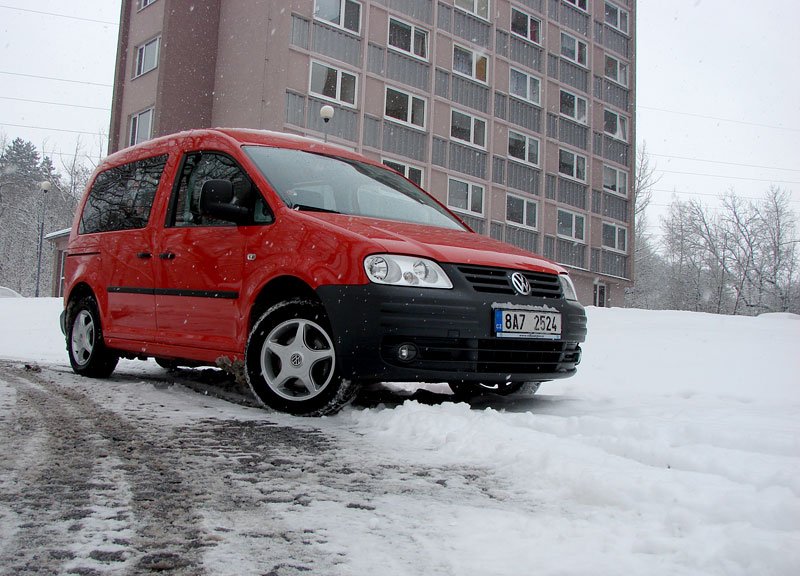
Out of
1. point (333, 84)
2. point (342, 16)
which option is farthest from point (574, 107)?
point (333, 84)

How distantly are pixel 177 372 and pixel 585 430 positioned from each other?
14.8ft

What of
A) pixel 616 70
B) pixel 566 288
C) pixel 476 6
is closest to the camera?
pixel 566 288

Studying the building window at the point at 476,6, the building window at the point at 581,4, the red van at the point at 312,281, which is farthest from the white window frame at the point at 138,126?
the building window at the point at 581,4

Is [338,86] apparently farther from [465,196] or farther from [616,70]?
[616,70]

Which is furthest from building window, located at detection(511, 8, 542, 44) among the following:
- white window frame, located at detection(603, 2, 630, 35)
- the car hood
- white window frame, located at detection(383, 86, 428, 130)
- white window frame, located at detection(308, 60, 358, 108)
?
the car hood

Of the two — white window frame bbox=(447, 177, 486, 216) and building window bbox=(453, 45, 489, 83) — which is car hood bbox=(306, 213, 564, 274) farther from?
building window bbox=(453, 45, 489, 83)

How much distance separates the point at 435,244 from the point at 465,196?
22.3 m

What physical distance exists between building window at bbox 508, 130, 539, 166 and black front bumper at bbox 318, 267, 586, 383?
24800mm

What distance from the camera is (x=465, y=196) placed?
26344 millimetres

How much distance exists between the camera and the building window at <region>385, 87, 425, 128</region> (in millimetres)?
23798

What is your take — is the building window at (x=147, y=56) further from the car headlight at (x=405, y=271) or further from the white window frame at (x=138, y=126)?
the car headlight at (x=405, y=271)

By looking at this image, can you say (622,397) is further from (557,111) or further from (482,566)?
(557,111)

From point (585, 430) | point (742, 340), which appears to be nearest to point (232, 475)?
point (585, 430)

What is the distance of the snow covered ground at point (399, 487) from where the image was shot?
1.89 meters
